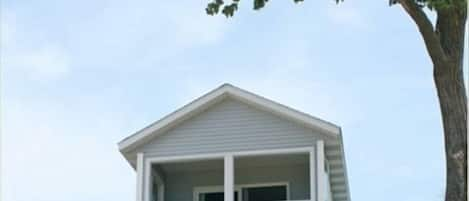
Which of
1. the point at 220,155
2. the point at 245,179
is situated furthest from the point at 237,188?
the point at 220,155

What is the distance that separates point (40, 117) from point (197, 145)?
836 centimetres

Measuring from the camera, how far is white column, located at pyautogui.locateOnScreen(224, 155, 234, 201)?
17.5m

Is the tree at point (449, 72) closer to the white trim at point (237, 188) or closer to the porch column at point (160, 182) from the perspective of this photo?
the white trim at point (237, 188)

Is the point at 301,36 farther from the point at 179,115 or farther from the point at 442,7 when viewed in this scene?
the point at 442,7

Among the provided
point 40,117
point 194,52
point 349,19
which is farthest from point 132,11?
point 349,19

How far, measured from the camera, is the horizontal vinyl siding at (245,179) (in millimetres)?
18109

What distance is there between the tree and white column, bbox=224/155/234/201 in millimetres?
6076

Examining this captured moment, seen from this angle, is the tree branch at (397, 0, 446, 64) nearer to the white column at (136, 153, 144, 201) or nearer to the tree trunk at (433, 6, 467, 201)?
the tree trunk at (433, 6, 467, 201)

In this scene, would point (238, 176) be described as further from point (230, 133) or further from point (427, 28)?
point (427, 28)

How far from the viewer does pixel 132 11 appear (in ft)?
86.4

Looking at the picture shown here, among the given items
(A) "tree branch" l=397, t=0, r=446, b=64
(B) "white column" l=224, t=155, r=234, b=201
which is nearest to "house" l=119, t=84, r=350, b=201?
(B) "white column" l=224, t=155, r=234, b=201

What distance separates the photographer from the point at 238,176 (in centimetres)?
1858

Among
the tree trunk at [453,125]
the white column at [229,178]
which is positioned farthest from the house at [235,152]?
the tree trunk at [453,125]

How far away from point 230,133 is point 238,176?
123 cm
